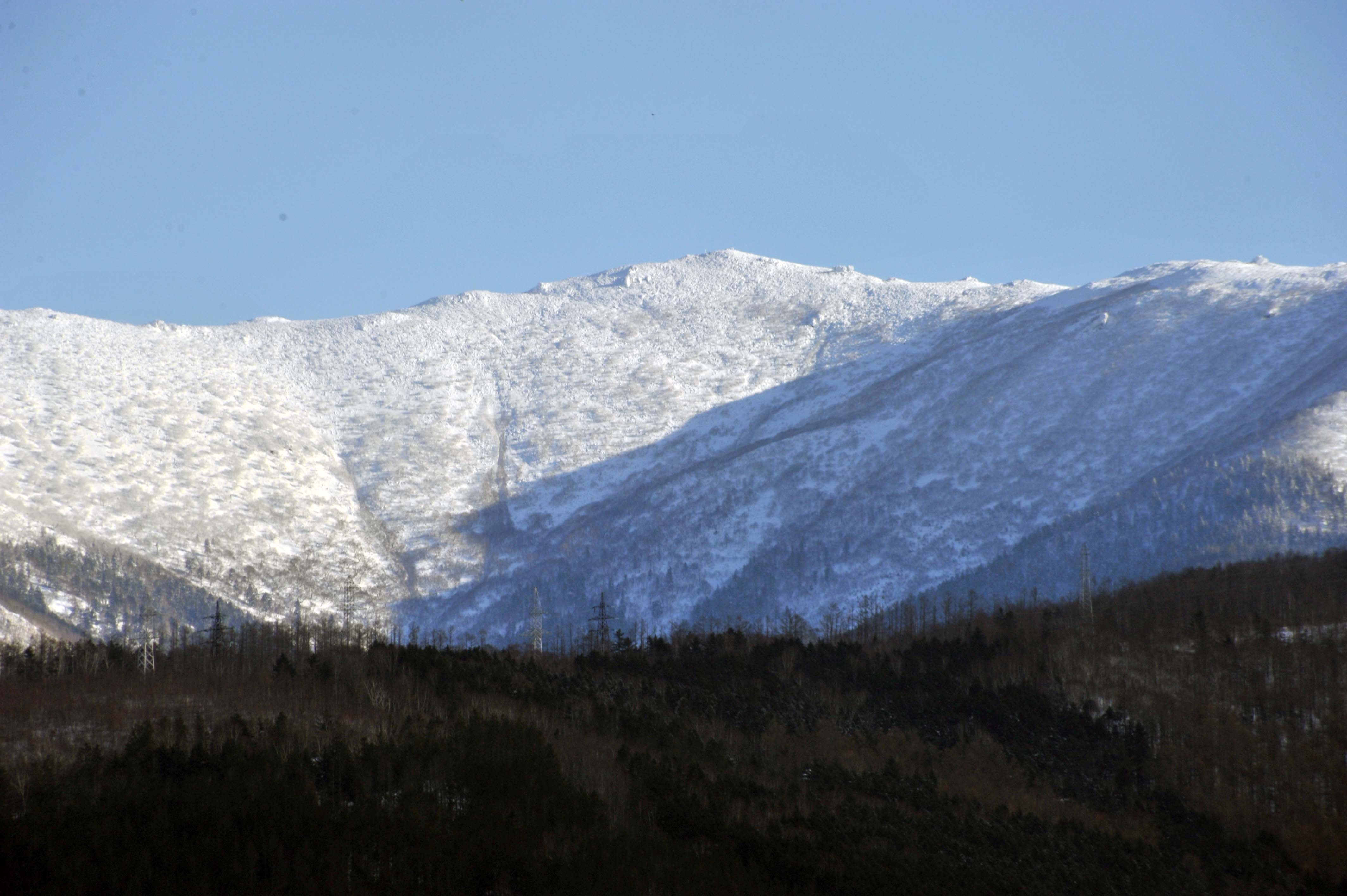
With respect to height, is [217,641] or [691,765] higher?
[217,641]

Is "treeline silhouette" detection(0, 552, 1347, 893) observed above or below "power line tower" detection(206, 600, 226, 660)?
below

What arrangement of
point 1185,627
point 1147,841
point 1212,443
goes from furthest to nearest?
point 1212,443, point 1185,627, point 1147,841

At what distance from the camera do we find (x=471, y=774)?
71.2 ft

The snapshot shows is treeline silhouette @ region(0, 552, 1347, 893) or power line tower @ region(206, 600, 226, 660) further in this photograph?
power line tower @ region(206, 600, 226, 660)

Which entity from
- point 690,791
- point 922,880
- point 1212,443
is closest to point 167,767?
point 690,791

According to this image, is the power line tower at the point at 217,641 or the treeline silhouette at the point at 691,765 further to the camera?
the power line tower at the point at 217,641

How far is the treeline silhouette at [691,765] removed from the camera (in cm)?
1806

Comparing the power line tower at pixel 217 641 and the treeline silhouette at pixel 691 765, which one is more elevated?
the power line tower at pixel 217 641

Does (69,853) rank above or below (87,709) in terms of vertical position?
below

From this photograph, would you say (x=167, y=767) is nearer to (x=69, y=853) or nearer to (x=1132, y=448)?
(x=69, y=853)

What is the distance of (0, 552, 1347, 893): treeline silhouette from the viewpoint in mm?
18062

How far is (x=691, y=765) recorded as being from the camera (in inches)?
1027

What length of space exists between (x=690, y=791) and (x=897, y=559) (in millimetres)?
168700

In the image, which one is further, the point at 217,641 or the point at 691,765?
the point at 217,641
